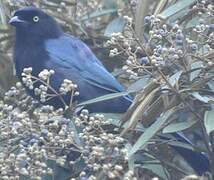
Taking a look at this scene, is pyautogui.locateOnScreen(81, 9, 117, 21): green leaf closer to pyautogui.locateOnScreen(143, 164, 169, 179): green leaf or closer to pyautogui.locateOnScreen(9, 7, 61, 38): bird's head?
pyautogui.locateOnScreen(9, 7, 61, 38): bird's head

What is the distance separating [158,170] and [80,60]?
45.5 inches

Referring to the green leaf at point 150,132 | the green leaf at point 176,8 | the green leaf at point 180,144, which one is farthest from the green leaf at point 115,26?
the green leaf at point 150,132

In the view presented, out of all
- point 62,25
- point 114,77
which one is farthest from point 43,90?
point 62,25

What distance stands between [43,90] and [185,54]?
0.51 m

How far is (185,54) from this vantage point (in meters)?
2.71

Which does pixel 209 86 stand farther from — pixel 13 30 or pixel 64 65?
pixel 13 30

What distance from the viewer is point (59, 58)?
406 cm

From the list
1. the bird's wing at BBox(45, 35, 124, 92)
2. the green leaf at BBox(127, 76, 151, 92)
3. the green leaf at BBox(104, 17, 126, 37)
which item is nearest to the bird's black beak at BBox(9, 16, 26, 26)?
the bird's wing at BBox(45, 35, 124, 92)

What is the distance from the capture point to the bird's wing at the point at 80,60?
12.8ft

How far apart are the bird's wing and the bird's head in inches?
3.7

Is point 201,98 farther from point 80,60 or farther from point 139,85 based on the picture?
point 80,60

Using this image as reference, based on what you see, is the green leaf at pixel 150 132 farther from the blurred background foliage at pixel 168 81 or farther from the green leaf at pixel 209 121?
the green leaf at pixel 209 121

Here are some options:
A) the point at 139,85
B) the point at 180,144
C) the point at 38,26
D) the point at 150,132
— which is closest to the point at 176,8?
the point at 139,85

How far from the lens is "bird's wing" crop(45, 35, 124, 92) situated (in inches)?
153
